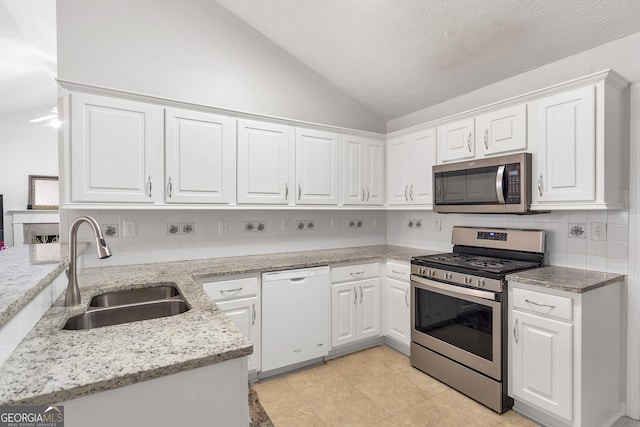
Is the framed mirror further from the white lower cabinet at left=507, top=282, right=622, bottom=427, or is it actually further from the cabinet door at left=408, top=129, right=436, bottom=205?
the white lower cabinet at left=507, top=282, right=622, bottom=427

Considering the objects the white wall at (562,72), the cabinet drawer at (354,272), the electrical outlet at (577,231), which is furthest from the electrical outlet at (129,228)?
the electrical outlet at (577,231)

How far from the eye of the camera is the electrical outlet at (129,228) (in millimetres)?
2512

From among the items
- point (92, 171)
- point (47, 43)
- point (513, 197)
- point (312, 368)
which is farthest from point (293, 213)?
point (47, 43)

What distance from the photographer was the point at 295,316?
2.60 meters

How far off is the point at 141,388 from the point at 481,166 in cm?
261

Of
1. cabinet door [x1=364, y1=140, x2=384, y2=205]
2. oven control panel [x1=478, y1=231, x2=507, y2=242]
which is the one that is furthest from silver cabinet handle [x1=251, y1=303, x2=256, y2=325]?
oven control panel [x1=478, y1=231, x2=507, y2=242]

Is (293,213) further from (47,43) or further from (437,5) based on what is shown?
(47,43)

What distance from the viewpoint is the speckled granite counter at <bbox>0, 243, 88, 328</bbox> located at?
33.4 inches

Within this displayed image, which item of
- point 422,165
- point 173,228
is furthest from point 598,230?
point 173,228

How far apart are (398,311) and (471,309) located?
79 centimetres

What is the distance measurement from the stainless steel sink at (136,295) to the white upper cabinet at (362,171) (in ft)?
6.20

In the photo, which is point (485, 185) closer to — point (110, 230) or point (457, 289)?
point (457, 289)

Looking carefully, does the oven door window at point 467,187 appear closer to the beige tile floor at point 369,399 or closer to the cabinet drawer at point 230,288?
the beige tile floor at point 369,399

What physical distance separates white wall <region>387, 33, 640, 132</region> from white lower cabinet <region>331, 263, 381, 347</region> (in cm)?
184
